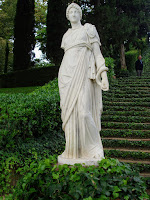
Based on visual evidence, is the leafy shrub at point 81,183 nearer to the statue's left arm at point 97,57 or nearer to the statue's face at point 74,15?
the statue's left arm at point 97,57

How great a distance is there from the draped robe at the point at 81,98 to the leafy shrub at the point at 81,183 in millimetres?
286

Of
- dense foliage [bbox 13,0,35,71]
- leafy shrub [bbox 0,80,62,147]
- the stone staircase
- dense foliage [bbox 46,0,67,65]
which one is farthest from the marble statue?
dense foliage [bbox 13,0,35,71]

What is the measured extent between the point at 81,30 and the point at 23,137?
116 inches

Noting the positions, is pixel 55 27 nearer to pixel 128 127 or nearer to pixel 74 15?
pixel 128 127

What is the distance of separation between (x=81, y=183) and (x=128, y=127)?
16.4 ft

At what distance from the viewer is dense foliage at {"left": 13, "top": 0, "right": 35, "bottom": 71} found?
1894 cm

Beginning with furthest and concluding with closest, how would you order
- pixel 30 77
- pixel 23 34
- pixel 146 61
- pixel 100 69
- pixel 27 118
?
pixel 146 61
pixel 23 34
pixel 30 77
pixel 27 118
pixel 100 69

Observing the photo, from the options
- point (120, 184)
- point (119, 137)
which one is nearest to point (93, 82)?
point (120, 184)

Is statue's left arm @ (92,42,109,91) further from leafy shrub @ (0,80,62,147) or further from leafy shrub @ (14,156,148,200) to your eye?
leafy shrub @ (0,80,62,147)

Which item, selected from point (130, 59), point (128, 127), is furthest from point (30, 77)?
point (128, 127)

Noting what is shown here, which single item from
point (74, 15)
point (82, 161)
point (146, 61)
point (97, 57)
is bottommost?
point (82, 161)

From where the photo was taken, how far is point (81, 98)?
3.29m

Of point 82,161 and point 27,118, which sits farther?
point 27,118

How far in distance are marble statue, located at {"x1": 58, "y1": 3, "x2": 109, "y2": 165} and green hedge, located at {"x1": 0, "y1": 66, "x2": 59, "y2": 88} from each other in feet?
44.6
